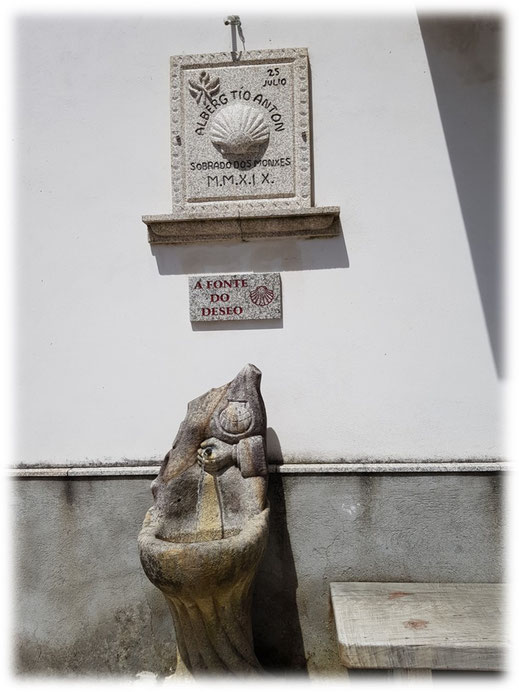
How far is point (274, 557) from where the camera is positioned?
3436 millimetres

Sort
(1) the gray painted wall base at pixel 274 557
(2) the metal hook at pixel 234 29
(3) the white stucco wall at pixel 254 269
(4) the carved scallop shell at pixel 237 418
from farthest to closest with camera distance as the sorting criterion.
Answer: (2) the metal hook at pixel 234 29 < (3) the white stucco wall at pixel 254 269 < (1) the gray painted wall base at pixel 274 557 < (4) the carved scallop shell at pixel 237 418

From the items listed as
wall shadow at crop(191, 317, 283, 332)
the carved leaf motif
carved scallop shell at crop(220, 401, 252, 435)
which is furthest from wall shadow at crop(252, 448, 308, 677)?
the carved leaf motif

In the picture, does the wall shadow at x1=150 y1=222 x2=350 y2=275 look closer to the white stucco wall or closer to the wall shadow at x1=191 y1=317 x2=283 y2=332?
the white stucco wall

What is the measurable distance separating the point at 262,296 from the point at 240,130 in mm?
963

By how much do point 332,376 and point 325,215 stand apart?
2.97 ft

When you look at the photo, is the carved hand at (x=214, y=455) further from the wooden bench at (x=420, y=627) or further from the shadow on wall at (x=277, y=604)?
the wooden bench at (x=420, y=627)

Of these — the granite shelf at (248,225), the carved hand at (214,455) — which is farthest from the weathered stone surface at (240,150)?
the carved hand at (214,455)

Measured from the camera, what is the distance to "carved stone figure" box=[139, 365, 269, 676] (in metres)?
2.72

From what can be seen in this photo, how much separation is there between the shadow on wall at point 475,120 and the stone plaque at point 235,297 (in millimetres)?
1153

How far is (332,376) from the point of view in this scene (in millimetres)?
3525

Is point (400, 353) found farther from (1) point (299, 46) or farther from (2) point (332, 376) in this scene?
(1) point (299, 46)

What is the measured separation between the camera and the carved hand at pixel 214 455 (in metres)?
3.22

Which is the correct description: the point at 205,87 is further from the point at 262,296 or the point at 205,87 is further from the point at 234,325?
the point at 234,325

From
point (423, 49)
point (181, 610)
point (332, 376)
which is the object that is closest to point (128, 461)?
point (181, 610)
